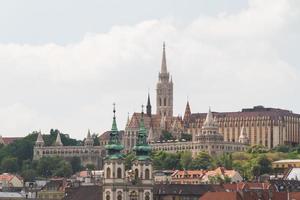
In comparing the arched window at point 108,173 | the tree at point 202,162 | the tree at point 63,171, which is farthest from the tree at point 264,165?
the arched window at point 108,173

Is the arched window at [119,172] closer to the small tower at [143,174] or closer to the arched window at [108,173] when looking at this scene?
the arched window at [108,173]

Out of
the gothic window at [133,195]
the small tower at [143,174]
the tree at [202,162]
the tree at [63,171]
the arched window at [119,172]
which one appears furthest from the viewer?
the tree at [63,171]

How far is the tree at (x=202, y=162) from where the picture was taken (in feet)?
625

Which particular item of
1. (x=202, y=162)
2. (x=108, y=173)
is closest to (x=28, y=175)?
(x=202, y=162)

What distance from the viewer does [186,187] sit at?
124188 millimetres

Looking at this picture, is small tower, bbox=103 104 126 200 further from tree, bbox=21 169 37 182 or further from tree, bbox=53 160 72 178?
tree, bbox=53 160 72 178

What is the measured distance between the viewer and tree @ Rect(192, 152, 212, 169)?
190375mm

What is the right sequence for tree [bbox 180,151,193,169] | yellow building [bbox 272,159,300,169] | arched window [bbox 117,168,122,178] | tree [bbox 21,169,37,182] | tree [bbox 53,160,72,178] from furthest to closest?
tree [bbox 53,160,72,178], tree [bbox 21,169,37,182], tree [bbox 180,151,193,169], yellow building [bbox 272,159,300,169], arched window [bbox 117,168,122,178]

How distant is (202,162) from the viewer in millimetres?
193750

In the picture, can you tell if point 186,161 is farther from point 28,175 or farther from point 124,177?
point 124,177

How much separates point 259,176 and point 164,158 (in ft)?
87.5

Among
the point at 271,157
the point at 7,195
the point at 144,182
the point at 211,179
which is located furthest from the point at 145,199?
the point at 271,157

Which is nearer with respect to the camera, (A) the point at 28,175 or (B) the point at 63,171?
(A) the point at 28,175

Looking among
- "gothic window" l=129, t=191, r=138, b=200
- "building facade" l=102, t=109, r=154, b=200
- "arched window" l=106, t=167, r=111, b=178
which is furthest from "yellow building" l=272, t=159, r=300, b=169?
"arched window" l=106, t=167, r=111, b=178
